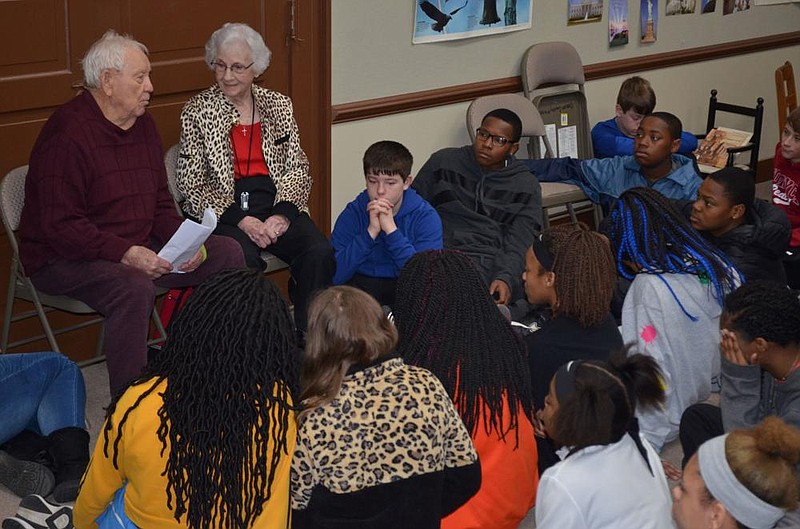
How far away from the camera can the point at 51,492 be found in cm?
308

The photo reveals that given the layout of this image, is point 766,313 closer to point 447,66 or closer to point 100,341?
point 100,341

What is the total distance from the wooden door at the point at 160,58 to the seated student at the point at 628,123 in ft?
5.35

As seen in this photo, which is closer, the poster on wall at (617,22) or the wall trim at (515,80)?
the wall trim at (515,80)

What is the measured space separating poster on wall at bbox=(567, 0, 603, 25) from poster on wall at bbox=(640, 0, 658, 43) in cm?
36

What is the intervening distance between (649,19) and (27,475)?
4322 millimetres

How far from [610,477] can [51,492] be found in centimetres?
173

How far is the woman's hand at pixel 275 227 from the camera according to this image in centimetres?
391

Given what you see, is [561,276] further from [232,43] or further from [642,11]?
[642,11]

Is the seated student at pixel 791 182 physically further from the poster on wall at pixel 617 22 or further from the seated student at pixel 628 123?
the poster on wall at pixel 617 22

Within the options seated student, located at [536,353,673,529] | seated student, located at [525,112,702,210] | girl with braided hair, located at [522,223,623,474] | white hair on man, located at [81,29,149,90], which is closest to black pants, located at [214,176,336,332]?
white hair on man, located at [81,29,149,90]

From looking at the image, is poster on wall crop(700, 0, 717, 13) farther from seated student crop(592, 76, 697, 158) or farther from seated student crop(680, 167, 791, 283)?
seated student crop(680, 167, 791, 283)

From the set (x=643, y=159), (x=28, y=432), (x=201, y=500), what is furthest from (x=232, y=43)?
(x=201, y=500)

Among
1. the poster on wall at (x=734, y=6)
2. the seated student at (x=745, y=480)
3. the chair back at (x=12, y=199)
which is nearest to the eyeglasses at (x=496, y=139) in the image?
the chair back at (x=12, y=199)

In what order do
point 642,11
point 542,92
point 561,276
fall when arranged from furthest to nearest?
point 642,11 < point 542,92 < point 561,276
